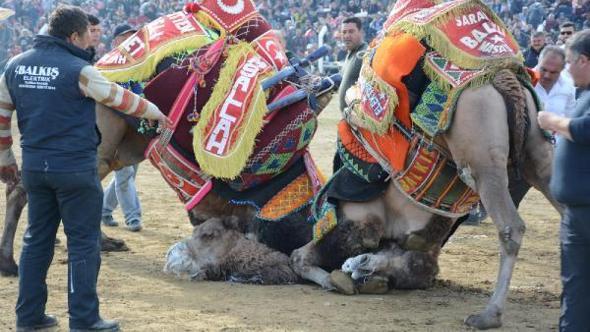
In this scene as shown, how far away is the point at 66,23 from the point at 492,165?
2.71m

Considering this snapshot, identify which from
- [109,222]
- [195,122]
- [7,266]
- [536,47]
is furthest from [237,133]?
[536,47]

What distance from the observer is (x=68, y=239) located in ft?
17.7

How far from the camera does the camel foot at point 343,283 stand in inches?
252

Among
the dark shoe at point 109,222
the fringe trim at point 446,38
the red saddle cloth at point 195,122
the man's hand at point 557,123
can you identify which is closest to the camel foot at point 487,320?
the man's hand at point 557,123

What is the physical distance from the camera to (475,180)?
5.76 m

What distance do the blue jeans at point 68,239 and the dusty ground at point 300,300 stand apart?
11.7 inches

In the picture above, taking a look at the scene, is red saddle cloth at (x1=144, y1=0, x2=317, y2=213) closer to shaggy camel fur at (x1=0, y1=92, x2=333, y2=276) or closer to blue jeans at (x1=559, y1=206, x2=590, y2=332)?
shaggy camel fur at (x1=0, y1=92, x2=333, y2=276)

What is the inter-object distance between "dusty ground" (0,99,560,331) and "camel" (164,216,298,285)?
0.10 m

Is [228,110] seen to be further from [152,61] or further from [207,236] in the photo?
[207,236]

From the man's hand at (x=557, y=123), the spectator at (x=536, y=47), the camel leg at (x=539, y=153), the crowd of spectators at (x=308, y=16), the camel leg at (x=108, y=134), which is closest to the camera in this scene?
the man's hand at (x=557, y=123)

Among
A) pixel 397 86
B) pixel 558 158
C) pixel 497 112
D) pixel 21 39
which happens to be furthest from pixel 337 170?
pixel 21 39

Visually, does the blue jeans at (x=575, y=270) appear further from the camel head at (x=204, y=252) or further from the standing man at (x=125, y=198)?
the standing man at (x=125, y=198)

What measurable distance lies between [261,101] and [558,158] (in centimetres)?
271

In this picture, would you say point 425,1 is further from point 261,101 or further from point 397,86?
point 261,101
